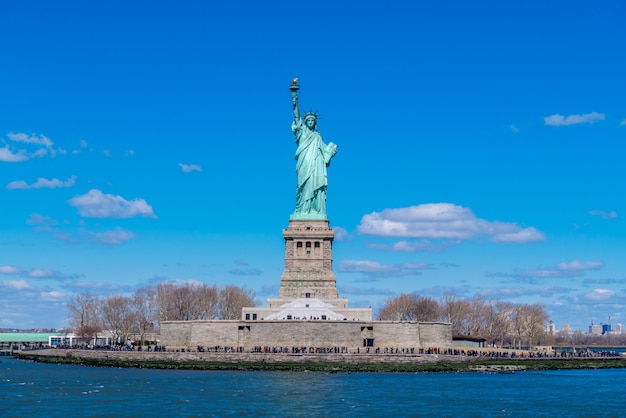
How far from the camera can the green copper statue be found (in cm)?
7719

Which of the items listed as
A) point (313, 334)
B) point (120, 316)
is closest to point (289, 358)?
point (313, 334)

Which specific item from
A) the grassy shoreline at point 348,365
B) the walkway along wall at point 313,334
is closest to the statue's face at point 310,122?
the walkway along wall at point 313,334

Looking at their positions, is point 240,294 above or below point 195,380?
above

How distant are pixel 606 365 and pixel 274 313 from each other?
27.7 m

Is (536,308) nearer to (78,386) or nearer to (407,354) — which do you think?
(407,354)

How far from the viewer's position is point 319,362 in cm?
6138

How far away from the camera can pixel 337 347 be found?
65.2 meters

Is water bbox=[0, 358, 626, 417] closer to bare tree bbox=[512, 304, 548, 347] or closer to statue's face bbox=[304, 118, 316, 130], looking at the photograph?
statue's face bbox=[304, 118, 316, 130]

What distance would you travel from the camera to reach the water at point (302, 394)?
126 feet

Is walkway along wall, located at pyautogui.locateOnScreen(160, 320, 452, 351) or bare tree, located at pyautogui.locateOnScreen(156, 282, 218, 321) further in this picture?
bare tree, located at pyautogui.locateOnScreen(156, 282, 218, 321)

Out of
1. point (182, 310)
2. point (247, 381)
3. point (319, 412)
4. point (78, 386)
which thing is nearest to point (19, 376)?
point (78, 386)

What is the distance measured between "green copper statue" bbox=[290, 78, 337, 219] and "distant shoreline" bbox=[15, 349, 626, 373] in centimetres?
1782

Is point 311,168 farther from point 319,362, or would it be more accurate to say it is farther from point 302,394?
point 302,394

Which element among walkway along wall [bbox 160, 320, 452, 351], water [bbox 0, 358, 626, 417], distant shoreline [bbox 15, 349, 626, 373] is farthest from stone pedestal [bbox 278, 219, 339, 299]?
water [bbox 0, 358, 626, 417]
